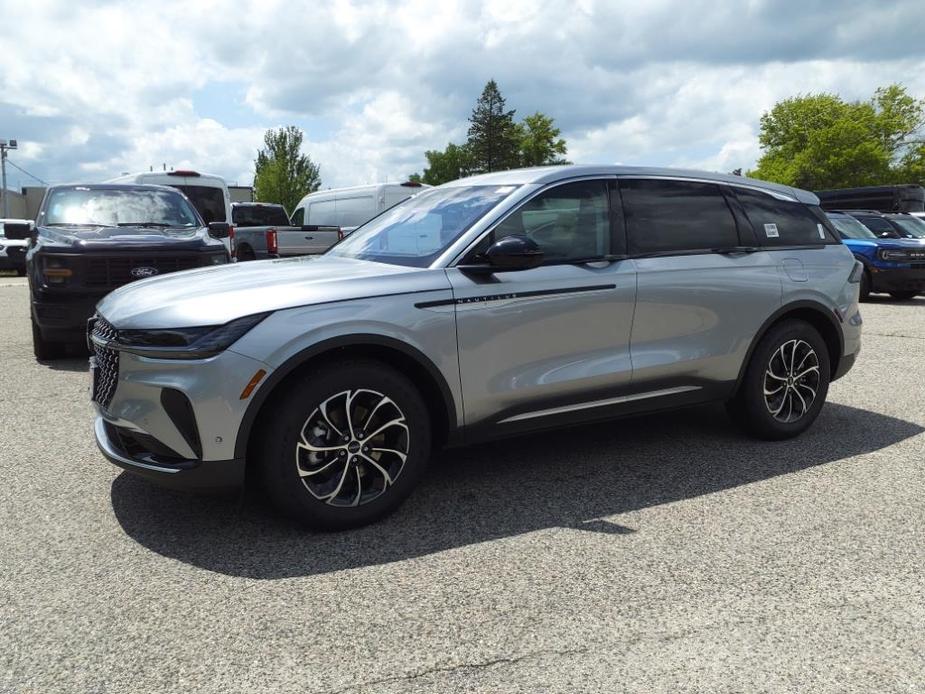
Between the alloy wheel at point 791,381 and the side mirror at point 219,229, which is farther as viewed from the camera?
the side mirror at point 219,229

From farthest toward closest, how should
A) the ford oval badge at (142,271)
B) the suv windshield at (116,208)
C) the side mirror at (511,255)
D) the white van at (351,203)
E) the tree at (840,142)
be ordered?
the tree at (840,142) < the white van at (351,203) < the suv windshield at (116,208) < the ford oval badge at (142,271) < the side mirror at (511,255)

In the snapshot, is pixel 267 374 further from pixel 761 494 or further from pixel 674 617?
pixel 761 494

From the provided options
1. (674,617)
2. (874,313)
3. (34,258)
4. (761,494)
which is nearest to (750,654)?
(674,617)

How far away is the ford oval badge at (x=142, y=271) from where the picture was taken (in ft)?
24.4

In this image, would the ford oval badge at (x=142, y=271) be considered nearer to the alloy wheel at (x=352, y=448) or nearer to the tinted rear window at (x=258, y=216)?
the alloy wheel at (x=352, y=448)

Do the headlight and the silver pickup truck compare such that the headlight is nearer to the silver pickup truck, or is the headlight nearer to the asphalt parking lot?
the asphalt parking lot

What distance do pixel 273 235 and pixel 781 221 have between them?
11.4m

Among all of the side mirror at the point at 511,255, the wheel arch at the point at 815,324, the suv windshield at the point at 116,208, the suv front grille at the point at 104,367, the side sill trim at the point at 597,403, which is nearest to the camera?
the suv front grille at the point at 104,367

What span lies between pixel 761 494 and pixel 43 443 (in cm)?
430

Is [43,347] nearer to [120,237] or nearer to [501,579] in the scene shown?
[120,237]

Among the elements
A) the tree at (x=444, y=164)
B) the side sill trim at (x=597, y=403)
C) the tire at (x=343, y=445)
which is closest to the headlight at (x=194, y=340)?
the tire at (x=343, y=445)

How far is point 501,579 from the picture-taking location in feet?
10.2

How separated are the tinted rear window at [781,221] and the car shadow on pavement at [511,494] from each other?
51.1 inches

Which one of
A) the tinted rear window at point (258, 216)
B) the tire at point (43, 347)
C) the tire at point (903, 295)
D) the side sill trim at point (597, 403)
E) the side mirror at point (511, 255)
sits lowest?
the tire at point (903, 295)
